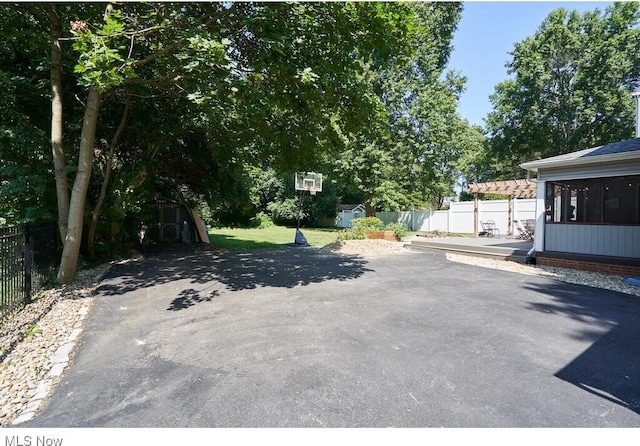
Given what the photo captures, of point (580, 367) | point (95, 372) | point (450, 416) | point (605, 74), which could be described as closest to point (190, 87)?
point (95, 372)

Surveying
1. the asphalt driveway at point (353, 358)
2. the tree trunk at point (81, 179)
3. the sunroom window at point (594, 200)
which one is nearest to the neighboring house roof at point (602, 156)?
the sunroom window at point (594, 200)

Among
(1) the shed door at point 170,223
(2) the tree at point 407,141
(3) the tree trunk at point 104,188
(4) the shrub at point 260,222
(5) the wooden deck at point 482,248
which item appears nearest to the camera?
(3) the tree trunk at point 104,188

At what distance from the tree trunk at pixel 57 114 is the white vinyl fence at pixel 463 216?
1883 cm

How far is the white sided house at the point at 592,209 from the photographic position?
803 centimetres

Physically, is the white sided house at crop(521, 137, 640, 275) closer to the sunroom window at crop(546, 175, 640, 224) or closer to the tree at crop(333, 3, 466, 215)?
the sunroom window at crop(546, 175, 640, 224)

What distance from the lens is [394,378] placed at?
9.75ft

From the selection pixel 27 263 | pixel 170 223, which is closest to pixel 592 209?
pixel 27 263

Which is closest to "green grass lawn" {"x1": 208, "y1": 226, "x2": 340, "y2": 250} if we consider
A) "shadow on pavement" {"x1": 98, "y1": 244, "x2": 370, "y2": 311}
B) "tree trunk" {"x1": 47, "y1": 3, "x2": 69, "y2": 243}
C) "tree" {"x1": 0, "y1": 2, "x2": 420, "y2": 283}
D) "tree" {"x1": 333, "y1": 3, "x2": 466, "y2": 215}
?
"shadow on pavement" {"x1": 98, "y1": 244, "x2": 370, "y2": 311}

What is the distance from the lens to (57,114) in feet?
21.7

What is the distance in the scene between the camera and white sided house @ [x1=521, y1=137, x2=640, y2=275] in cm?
803

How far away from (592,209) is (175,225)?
1713 cm

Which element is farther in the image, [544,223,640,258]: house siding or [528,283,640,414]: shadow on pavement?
[544,223,640,258]: house siding

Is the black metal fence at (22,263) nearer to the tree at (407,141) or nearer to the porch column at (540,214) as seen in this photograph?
the porch column at (540,214)

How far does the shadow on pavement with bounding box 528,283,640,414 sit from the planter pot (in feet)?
26.8
